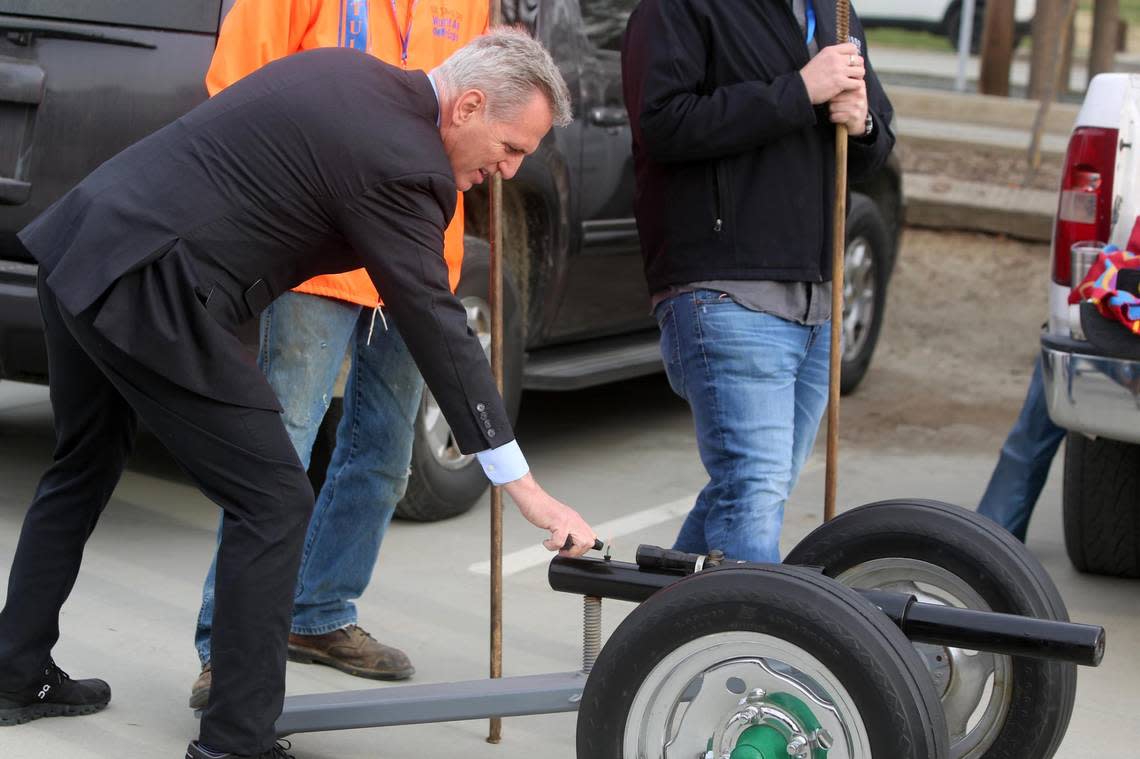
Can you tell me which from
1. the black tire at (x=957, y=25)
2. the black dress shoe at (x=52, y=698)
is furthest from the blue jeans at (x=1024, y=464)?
the black tire at (x=957, y=25)

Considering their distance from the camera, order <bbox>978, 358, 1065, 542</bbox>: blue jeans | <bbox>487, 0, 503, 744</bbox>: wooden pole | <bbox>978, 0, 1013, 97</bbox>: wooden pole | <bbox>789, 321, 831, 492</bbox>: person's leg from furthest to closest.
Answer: <bbox>978, 0, 1013, 97</bbox>: wooden pole < <bbox>978, 358, 1065, 542</bbox>: blue jeans < <bbox>789, 321, 831, 492</bbox>: person's leg < <bbox>487, 0, 503, 744</bbox>: wooden pole

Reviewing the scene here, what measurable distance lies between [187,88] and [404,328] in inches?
71.0

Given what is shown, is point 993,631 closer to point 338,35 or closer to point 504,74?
point 504,74

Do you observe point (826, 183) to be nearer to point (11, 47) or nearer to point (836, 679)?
point (836, 679)

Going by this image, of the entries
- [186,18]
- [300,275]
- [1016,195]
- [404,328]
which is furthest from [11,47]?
[1016,195]

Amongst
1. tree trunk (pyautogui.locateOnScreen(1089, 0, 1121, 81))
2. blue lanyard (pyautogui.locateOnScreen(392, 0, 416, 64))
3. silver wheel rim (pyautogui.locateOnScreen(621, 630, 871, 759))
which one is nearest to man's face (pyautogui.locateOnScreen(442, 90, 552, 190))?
blue lanyard (pyautogui.locateOnScreen(392, 0, 416, 64))

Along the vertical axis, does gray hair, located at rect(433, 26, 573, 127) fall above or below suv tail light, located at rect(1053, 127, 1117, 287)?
above

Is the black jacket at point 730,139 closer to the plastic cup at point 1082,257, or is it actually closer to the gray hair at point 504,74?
the gray hair at point 504,74

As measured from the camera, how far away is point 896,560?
3.51 metres

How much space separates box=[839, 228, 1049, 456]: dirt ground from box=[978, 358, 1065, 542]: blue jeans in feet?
5.17

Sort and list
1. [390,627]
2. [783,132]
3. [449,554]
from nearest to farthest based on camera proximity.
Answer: [783,132]
[390,627]
[449,554]

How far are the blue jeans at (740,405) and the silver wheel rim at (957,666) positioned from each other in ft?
0.82

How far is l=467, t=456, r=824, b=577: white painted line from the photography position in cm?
502

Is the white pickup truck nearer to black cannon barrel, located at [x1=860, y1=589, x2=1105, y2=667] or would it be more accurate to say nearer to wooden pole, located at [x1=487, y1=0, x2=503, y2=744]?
black cannon barrel, located at [x1=860, y1=589, x2=1105, y2=667]
